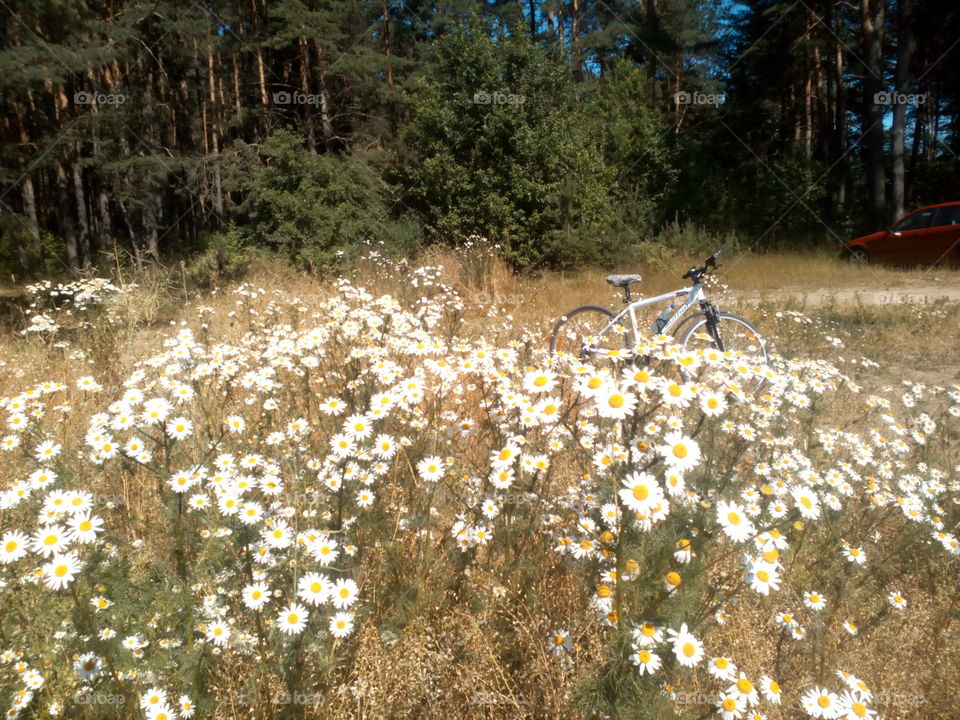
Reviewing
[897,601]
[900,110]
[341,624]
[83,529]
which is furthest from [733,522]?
[900,110]

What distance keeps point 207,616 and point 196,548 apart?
0.30 meters

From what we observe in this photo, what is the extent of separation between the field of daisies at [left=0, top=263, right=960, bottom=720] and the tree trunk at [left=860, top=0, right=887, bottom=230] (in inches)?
640

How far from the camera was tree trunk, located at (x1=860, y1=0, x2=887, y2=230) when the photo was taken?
14.1 meters

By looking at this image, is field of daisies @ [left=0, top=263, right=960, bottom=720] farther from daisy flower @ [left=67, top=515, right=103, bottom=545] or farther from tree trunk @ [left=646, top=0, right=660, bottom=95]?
tree trunk @ [left=646, top=0, right=660, bottom=95]

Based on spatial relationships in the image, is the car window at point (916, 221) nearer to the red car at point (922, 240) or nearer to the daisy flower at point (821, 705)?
the red car at point (922, 240)

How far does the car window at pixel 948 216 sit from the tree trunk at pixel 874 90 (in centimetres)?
506

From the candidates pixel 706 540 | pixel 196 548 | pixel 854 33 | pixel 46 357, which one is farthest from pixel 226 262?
pixel 854 33

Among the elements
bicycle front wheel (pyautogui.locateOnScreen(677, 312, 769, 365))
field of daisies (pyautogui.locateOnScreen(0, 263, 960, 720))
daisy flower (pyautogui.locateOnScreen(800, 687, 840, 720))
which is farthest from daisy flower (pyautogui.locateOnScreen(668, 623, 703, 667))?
bicycle front wheel (pyautogui.locateOnScreen(677, 312, 769, 365))

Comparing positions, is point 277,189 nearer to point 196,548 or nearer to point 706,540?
point 196,548

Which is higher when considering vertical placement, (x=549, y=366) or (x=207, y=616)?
(x=549, y=366)

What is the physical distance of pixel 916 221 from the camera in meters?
11.3

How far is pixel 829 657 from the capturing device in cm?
179

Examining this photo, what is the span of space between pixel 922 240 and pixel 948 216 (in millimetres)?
585

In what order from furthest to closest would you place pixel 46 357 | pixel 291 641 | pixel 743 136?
pixel 743 136 → pixel 46 357 → pixel 291 641
